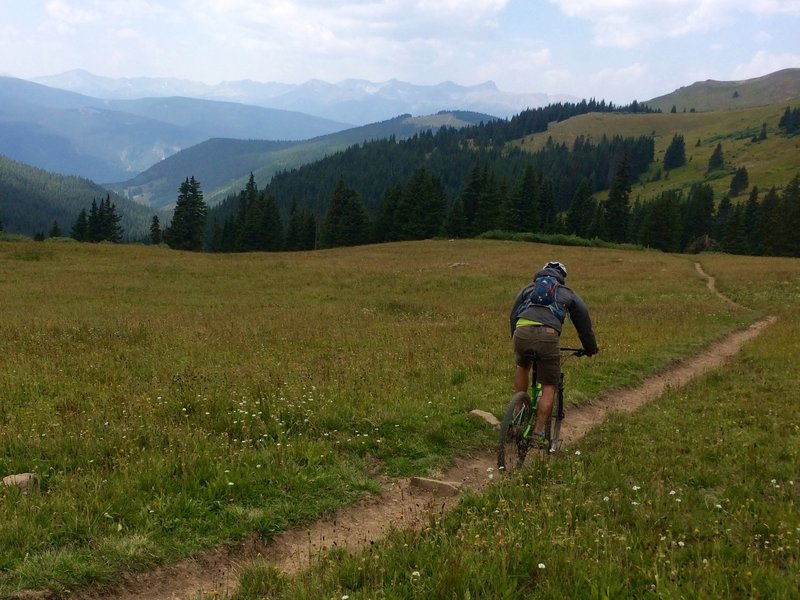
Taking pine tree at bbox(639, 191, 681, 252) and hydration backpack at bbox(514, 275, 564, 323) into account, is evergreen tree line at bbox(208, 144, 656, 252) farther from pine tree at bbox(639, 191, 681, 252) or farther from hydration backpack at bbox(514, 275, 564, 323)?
hydration backpack at bbox(514, 275, 564, 323)

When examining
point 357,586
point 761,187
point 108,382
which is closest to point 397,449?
point 357,586

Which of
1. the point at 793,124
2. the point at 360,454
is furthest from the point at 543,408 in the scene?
the point at 793,124

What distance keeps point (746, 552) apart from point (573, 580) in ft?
5.40

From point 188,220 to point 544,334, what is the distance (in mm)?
87325

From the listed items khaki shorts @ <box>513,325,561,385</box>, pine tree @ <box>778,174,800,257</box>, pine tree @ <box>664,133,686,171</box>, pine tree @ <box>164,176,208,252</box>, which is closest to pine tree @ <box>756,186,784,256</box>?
pine tree @ <box>778,174,800,257</box>

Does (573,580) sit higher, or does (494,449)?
(573,580)

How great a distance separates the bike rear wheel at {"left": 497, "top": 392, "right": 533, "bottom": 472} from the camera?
6.95 m

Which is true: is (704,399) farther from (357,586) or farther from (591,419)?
(357,586)

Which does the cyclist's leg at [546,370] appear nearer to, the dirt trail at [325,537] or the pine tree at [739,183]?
the dirt trail at [325,537]

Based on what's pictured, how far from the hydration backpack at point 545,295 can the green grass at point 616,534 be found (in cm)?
208

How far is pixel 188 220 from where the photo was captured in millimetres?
85250

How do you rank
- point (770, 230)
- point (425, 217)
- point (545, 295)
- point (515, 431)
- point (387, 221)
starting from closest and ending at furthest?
point (515, 431) < point (545, 295) < point (770, 230) < point (425, 217) < point (387, 221)

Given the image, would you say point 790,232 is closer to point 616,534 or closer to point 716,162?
point 616,534

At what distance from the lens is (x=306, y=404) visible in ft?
28.6
